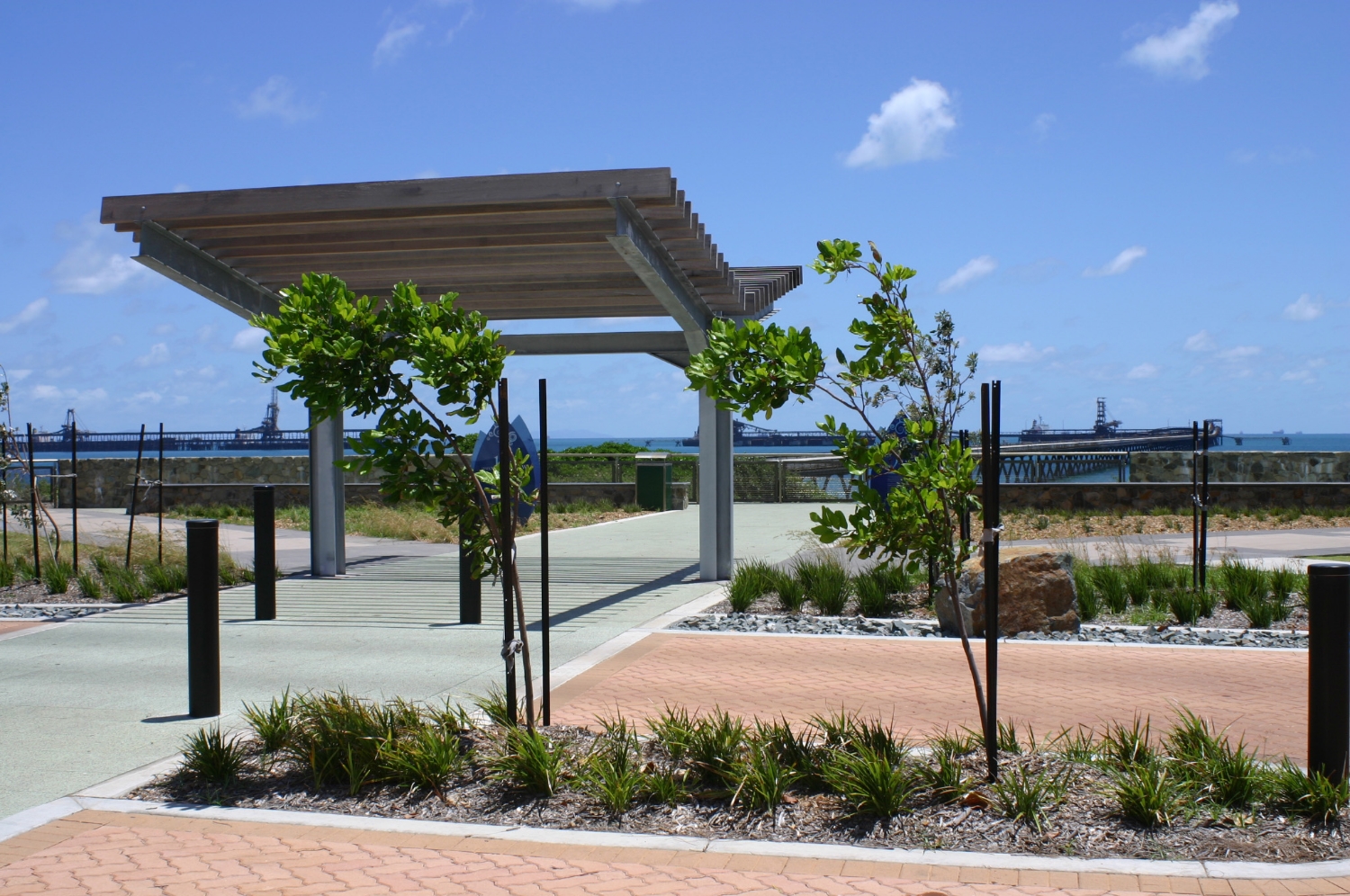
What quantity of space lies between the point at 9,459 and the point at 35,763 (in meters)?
10.4

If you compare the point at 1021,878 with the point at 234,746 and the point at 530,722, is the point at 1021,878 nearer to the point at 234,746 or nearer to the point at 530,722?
the point at 530,722

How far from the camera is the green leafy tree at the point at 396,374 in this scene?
547cm

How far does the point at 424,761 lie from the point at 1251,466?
3427cm

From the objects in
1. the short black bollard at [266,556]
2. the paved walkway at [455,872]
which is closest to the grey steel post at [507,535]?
the paved walkway at [455,872]

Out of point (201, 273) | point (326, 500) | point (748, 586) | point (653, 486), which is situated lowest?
point (748, 586)

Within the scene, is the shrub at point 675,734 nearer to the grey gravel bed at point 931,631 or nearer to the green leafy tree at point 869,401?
the green leafy tree at point 869,401

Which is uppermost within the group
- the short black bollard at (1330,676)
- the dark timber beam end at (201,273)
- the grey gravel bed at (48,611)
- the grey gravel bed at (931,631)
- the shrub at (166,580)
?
the dark timber beam end at (201,273)

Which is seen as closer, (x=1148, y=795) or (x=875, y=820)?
(x=1148, y=795)

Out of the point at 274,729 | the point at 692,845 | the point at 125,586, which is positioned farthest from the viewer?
the point at 125,586

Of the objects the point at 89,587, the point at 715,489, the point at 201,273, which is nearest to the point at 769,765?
the point at 715,489

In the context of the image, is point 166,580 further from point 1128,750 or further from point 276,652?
point 1128,750

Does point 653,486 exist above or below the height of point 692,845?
above

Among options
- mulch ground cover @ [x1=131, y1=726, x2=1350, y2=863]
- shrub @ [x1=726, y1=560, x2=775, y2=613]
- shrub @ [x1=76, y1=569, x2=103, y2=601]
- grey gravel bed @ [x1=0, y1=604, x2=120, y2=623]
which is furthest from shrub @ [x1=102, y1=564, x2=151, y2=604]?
mulch ground cover @ [x1=131, y1=726, x2=1350, y2=863]

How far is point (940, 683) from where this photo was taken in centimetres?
749
